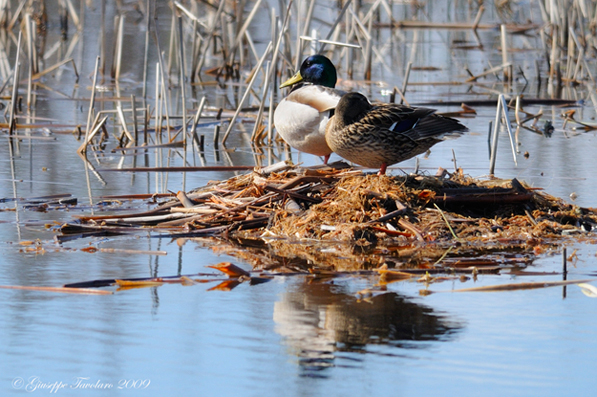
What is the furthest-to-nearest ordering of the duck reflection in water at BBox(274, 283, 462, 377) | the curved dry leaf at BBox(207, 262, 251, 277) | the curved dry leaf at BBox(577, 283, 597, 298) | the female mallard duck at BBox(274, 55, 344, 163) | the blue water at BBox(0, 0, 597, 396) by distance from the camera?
→ the female mallard duck at BBox(274, 55, 344, 163) → the curved dry leaf at BBox(207, 262, 251, 277) → the curved dry leaf at BBox(577, 283, 597, 298) → the duck reflection in water at BBox(274, 283, 462, 377) → the blue water at BBox(0, 0, 597, 396)

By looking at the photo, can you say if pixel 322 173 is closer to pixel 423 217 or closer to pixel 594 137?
pixel 423 217

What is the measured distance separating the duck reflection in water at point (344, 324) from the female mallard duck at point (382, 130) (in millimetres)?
1635

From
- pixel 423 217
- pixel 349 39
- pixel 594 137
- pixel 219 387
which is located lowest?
pixel 219 387

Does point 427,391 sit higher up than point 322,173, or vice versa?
point 322,173

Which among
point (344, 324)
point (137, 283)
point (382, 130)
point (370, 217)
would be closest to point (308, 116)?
point (382, 130)

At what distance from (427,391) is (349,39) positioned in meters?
9.97

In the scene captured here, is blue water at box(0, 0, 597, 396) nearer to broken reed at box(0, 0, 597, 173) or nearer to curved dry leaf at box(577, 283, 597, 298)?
curved dry leaf at box(577, 283, 597, 298)

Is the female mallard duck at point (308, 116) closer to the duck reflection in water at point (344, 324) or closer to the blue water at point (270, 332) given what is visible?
the blue water at point (270, 332)

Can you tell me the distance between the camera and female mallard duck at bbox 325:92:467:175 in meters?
5.55

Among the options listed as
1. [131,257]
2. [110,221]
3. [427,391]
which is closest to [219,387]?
[427,391]

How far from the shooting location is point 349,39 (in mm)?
12562

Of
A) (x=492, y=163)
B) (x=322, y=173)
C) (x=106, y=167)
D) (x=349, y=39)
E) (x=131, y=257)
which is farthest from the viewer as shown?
Answer: (x=349, y=39)

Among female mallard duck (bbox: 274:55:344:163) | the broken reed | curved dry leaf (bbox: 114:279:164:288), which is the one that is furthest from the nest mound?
the broken reed

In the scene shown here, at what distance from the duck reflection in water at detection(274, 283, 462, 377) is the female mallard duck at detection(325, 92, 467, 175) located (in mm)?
1635
